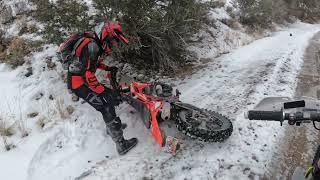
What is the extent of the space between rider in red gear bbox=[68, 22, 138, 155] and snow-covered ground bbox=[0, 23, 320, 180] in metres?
0.40

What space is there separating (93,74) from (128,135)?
1407 millimetres

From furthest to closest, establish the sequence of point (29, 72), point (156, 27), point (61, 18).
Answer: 1. point (29, 72)
2. point (156, 27)
3. point (61, 18)

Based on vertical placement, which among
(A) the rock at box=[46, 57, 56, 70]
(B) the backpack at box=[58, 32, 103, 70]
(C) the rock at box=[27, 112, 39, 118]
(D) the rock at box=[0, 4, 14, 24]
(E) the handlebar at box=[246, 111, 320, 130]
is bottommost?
(C) the rock at box=[27, 112, 39, 118]

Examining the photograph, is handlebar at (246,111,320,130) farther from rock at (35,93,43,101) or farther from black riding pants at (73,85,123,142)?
rock at (35,93,43,101)

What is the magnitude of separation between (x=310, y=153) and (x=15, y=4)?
9.90 metres

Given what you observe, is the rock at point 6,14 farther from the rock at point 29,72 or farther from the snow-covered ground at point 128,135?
the rock at point 29,72

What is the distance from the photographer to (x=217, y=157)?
5801 millimetres

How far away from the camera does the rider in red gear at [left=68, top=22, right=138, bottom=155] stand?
5816 mm

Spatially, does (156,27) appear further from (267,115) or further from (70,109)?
(267,115)

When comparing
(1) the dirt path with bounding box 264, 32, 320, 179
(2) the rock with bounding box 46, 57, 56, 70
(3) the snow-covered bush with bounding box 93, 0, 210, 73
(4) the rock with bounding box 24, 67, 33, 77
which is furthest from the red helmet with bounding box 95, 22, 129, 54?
(4) the rock with bounding box 24, 67, 33, 77

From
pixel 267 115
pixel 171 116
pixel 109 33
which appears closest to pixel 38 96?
pixel 109 33

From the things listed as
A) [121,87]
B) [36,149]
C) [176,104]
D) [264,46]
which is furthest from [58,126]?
[264,46]

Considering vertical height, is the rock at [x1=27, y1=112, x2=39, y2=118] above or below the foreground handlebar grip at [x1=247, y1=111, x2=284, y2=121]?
below

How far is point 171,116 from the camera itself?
252 inches
